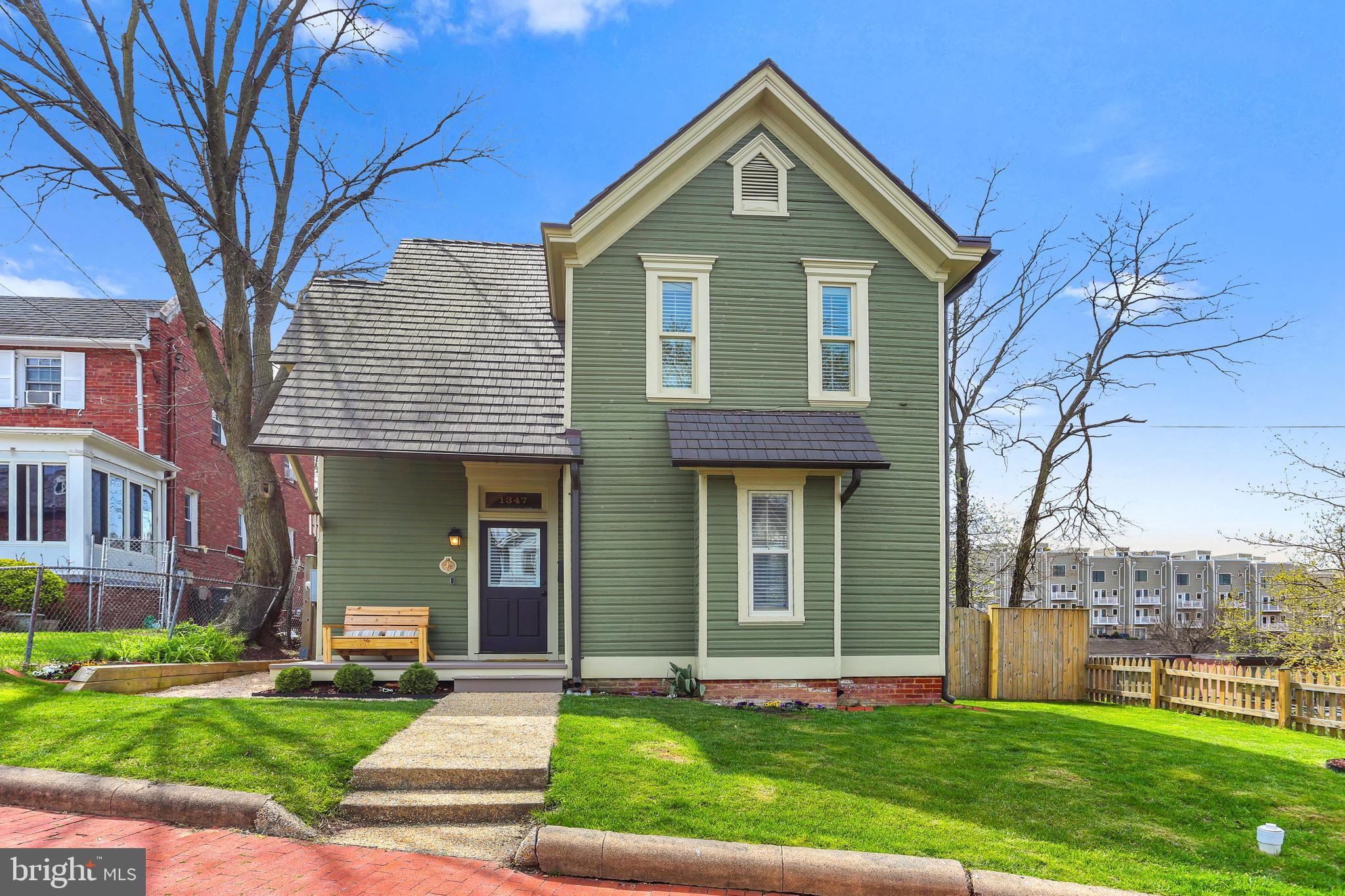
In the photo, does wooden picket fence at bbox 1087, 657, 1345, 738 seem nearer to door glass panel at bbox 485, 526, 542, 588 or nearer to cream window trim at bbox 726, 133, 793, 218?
cream window trim at bbox 726, 133, 793, 218

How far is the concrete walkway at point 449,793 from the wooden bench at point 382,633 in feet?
12.7

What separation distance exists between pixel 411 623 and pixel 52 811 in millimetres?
5838

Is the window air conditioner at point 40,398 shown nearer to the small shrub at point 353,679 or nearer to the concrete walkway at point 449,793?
the small shrub at point 353,679

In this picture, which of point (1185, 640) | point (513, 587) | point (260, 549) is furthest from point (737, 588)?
point (1185, 640)

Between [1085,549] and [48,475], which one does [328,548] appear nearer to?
[48,475]

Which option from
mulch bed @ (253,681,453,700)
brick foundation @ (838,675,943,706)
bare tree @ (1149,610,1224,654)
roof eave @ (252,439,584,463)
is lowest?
bare tree @ (1149,610,1224,654)

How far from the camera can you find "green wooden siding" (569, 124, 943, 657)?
1116 cm

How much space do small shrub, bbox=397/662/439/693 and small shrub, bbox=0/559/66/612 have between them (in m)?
8.73

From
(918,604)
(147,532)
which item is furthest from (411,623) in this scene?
(147,532)

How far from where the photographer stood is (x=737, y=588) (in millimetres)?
10859

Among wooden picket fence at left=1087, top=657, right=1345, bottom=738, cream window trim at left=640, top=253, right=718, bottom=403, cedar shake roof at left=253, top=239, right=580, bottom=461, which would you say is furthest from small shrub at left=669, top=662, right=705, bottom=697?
wooden picket fence at left=1087, top=657, right=1345, bottom=738

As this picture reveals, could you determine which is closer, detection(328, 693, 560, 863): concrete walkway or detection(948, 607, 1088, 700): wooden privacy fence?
detection(328, 693, 560, 863): concrete walkway

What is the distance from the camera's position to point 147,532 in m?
20.8

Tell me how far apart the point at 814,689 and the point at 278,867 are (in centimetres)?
737
